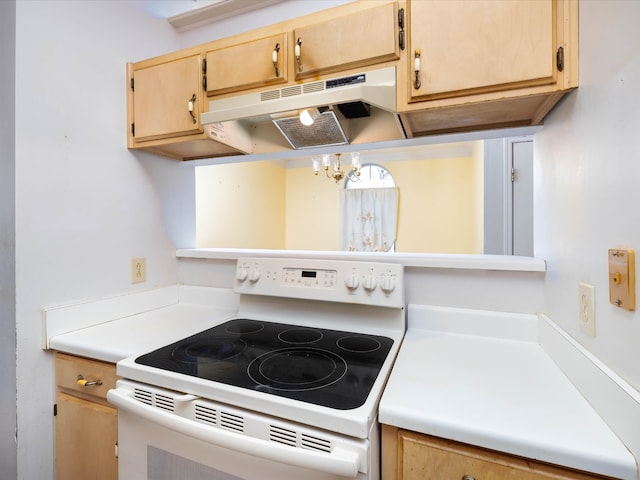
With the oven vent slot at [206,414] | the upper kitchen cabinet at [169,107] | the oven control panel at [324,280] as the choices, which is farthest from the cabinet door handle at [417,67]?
Result: the oven vent slot at [206,414]

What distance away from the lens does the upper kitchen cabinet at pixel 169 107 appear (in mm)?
1183

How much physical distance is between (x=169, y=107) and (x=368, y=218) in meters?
4.11

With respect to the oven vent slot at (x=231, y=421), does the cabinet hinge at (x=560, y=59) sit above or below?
above

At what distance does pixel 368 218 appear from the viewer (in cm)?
509

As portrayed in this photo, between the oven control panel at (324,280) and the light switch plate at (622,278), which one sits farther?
the oven control panel at (324,280)

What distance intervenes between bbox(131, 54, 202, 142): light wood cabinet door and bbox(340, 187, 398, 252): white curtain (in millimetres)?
4079

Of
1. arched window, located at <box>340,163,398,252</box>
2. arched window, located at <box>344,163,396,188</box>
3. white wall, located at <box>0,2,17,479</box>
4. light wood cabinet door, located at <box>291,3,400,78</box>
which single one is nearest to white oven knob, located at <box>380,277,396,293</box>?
light wood cabinet door, located at <box>291,3,400,78</box>

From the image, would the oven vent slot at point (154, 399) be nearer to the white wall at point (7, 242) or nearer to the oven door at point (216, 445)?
the oven door at point (216, 445)

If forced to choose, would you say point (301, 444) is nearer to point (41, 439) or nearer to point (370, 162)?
point (41, 439)

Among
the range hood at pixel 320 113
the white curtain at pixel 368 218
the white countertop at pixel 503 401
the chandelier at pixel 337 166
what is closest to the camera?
the white countertop at pixel 503 401

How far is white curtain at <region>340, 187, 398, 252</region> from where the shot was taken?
499cm

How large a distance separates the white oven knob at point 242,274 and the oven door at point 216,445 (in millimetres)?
564

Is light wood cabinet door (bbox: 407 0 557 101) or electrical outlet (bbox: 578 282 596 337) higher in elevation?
light wood cabinet door (bbox: 407 0 557 101)

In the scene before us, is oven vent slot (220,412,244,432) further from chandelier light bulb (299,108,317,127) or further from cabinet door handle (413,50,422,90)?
cabinet door handle (413,50,422,90)
